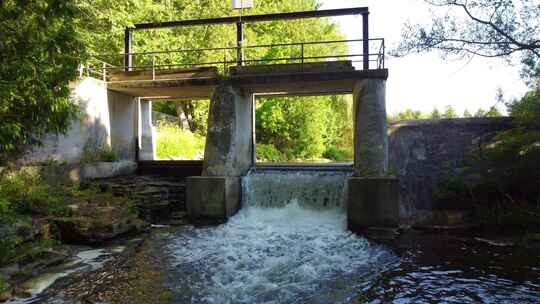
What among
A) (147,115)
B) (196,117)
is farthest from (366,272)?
(196,117)

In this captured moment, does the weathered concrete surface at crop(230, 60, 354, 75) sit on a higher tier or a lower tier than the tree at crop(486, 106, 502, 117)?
higher

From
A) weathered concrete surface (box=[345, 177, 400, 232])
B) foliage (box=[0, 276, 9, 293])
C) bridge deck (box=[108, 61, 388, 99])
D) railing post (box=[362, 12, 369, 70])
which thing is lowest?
foliage (box=[0, 276, 9, 293])

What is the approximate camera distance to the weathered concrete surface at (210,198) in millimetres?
10461

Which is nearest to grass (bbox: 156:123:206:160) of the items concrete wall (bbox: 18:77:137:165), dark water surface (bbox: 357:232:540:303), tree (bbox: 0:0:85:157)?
concrete wall (bbox: 18:77:137:165)

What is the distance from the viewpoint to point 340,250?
7.71 metres

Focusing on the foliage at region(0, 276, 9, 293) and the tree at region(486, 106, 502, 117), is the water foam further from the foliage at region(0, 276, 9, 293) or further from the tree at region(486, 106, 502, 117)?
the tree at region(486, 106, 502, 117)

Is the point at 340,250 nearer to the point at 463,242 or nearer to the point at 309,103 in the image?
the point at 463,242

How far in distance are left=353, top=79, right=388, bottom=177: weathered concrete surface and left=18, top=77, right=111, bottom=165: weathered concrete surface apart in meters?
7.72

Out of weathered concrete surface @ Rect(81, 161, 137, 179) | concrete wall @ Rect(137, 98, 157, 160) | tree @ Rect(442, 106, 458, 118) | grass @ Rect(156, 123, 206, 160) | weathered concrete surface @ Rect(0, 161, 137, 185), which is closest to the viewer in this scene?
weathered concrete surface @ Rect(0, 161, 137, 185)

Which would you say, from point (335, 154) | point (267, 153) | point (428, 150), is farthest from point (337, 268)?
point (335, 154)

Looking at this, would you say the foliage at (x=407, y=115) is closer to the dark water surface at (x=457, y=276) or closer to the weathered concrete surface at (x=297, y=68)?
the weathered concrete surface at (x=297, y=68)

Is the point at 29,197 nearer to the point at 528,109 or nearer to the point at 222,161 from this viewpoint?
the point at 222,161

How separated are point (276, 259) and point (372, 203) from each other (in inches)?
135

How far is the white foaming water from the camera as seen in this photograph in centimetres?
558
